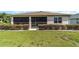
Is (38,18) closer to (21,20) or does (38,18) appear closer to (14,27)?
(21,20)

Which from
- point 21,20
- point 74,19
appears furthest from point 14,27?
point 74,19

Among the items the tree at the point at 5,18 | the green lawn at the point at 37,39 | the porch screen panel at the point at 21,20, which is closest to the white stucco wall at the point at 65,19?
the green lawn at the point at 37,39

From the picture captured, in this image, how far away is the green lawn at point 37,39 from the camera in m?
1.89

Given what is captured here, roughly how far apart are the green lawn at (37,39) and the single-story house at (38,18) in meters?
0.16

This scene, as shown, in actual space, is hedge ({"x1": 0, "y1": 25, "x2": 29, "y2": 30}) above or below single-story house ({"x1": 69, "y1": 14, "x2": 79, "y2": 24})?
below

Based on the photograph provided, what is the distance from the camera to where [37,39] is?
1930mm

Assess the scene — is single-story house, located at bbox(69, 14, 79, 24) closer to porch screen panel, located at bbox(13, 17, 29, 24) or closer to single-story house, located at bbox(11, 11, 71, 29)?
single-story house, located at bbox(11, 11, 71, 29)

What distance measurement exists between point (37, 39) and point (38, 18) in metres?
0.34

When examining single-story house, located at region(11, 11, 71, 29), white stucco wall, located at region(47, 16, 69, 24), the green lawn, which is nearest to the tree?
single-story house, located at region(11, 11, 71, 29)

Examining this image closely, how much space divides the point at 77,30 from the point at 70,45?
0.85ft

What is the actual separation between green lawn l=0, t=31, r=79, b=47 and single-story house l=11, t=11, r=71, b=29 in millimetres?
158

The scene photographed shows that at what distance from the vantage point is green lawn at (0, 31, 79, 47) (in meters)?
1.89
